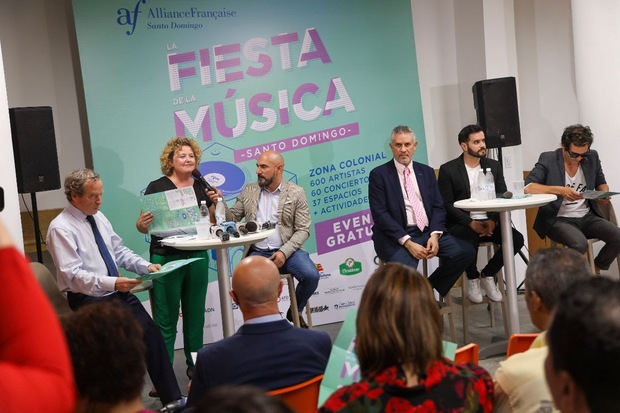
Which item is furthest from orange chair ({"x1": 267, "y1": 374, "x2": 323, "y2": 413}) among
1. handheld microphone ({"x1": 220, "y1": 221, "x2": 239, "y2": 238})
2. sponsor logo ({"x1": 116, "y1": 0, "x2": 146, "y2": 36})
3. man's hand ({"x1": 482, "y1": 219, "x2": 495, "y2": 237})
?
sponsor logo ({"x1": 116, "y1": 0, "x2": 146, "y2": 36})

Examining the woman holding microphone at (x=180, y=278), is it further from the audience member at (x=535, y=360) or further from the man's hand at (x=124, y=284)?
the audience member at (x=535, y=360)

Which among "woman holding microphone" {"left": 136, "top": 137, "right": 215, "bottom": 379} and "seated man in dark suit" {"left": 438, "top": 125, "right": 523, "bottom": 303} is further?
"seated man in dark suit" {"left": 438, "top": 125, "right": 523, "bottom": 303}

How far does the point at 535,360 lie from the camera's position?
5.68 feet

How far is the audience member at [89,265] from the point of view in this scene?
3953mm

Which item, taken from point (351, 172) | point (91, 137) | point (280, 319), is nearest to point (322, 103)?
point (351, 172)

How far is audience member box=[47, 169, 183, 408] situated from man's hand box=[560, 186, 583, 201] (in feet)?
9.88

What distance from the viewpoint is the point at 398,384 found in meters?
1.66

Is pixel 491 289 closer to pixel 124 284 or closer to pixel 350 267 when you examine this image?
pixel 350 267

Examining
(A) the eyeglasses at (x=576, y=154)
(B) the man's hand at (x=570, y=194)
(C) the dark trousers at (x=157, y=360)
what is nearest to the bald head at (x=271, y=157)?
(C) the dark trousers at (x=157, y=360)

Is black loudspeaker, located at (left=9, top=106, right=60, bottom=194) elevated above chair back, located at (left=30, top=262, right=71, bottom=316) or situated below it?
above

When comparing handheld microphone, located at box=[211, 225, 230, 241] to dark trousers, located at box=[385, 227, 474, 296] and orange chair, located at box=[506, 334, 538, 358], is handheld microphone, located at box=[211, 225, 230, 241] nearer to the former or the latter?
dark trousers, located at box=[385, 227, 474, 296]

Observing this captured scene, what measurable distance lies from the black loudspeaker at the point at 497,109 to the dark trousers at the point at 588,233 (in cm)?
97

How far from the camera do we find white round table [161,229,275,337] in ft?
13.6

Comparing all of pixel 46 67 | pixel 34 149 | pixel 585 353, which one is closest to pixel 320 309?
pixel 34 149
